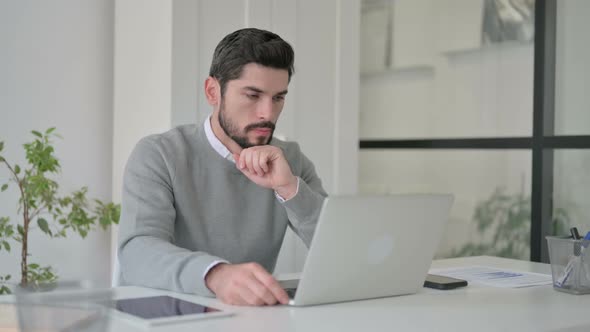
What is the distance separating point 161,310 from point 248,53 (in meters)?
0.99

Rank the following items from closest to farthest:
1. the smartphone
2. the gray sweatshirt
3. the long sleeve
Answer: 1. the smartphone
2. the gray sweatshirt
3. the long sleeve

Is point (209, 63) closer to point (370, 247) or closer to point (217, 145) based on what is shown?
point (217, 145)

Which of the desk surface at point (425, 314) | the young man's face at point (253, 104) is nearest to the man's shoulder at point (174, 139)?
the young man's face at point (253, 104)

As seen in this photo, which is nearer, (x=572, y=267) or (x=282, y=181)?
(x=572, y=267)

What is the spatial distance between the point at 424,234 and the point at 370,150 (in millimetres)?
2621

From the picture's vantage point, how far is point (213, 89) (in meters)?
2.30

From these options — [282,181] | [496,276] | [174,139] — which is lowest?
[496,276]

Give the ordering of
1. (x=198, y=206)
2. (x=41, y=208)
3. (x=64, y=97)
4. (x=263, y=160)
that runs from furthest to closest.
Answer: (x=64, y=97)
(x=41, y=208)
(x=198, y=206)
(x=263, y=160)

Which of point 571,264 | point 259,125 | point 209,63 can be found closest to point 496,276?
point 571,264

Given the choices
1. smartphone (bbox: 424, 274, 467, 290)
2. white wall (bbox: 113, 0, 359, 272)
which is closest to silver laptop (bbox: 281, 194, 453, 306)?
smartphone (bbox: 424, 274, 467, 290)

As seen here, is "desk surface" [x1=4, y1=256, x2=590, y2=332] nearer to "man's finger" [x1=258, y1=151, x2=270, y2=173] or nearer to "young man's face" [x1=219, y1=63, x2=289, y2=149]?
"man's finger" [x1=258, y1=151, x2=270, y2=173]

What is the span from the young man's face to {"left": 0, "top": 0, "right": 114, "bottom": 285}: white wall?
4.22 feet

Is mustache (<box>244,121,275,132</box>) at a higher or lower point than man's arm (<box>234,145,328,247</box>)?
higher

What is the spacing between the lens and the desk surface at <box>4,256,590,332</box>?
1.30 m
